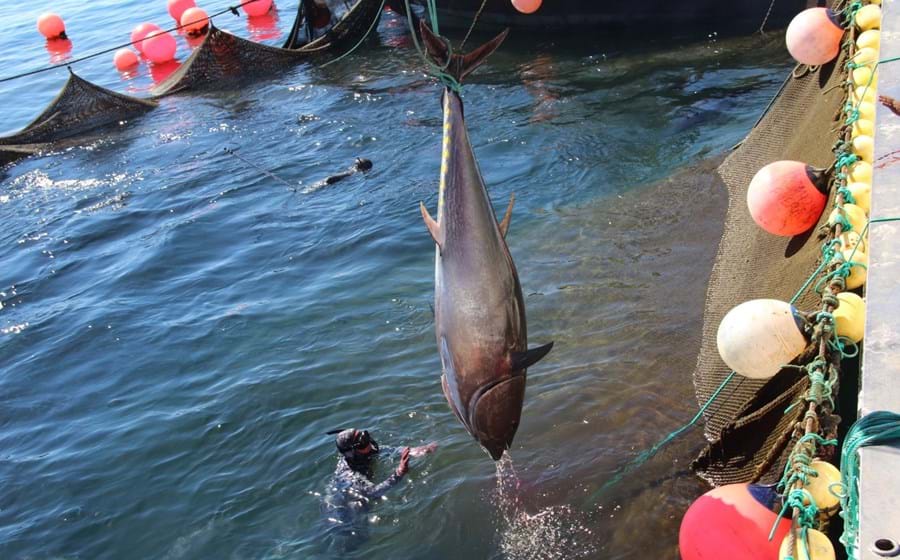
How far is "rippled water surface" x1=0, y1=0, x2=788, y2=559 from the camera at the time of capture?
7.28 metres

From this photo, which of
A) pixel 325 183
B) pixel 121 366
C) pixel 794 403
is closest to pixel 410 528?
pixel 794 403

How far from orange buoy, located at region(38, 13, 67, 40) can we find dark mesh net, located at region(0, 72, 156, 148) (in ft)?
41.5

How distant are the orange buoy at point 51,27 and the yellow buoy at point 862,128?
29425mm

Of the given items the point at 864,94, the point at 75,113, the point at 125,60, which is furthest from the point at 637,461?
the point at 125,60

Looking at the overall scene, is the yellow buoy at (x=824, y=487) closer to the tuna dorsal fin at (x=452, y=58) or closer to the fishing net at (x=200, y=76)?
the tuna dorsal fin at (x=452, y=58)

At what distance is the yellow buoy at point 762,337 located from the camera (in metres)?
4.59

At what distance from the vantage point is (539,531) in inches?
261

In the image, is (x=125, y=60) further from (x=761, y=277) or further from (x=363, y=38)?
(x=761, y=277)

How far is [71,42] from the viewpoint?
96.4 ft

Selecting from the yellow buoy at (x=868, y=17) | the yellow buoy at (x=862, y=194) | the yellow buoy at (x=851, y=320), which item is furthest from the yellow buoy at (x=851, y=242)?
the yellow buoy at (x=868, y=17)

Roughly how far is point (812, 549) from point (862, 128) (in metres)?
3.75

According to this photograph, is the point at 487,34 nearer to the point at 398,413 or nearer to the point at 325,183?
the point at 325,183

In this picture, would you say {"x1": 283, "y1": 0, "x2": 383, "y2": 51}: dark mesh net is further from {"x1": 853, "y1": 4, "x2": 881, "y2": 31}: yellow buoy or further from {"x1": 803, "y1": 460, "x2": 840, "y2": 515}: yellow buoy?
{"x1": 803, "y1": 460, "x2": 840, "y2": 515}: yellow buoy

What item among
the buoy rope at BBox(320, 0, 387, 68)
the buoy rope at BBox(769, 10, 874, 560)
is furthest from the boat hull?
the buoy rope at BBox(769, 10, 874, 560)
